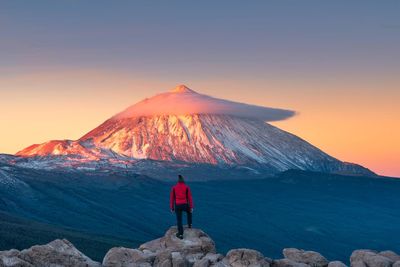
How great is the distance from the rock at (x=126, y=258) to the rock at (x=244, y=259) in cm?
453

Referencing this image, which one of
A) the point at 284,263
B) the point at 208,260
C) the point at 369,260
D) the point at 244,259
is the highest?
the point at 208,260

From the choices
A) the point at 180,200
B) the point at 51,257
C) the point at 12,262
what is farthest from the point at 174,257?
the point at 12,262

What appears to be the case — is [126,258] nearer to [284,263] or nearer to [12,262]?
[12,262]

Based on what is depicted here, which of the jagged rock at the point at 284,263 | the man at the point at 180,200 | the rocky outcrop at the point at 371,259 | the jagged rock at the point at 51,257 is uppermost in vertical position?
the man at the point at 180,200

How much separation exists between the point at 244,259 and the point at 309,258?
637 cm

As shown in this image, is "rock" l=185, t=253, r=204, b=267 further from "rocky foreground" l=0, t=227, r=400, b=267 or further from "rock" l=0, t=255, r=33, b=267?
"rock" l=0, t=255, r=33, b=267

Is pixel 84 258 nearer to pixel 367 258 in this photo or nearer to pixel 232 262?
pixel 232 262

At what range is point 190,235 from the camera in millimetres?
52688

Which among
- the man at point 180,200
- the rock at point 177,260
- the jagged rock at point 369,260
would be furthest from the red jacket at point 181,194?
the jagged rock at point 369,260

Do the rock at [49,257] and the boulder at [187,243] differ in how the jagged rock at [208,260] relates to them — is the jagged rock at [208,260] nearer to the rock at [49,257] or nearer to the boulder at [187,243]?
the boulder at [187,243]

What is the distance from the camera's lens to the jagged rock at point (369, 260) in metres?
52.7

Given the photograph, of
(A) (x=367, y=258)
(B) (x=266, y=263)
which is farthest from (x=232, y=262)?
(A) (x=367, y=258)

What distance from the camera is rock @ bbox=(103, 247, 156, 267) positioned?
161 ft

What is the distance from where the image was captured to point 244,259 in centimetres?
4931
